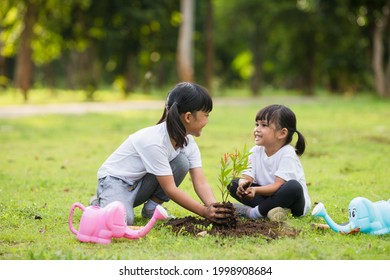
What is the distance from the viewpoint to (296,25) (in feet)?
102

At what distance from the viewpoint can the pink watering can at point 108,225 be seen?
443 centimetres

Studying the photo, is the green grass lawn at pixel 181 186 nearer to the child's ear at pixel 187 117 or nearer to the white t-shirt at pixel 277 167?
the white t-shirt at pixel 277 167

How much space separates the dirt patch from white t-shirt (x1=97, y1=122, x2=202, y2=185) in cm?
42

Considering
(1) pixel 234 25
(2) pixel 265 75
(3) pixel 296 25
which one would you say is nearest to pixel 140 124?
(3) pixel 296 25

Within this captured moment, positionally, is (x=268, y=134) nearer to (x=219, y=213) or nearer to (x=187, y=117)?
(x=187, y=117)

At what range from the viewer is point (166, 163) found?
4.94 metres

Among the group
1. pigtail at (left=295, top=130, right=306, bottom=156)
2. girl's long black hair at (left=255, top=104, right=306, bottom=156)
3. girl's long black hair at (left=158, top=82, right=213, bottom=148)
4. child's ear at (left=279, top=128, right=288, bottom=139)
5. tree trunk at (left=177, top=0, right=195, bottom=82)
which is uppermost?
tree trunk at (left=177, top=0, right=195, bottom=82)

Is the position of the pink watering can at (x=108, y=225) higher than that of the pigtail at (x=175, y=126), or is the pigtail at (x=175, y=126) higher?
the pigtail at (x=175, y=126)

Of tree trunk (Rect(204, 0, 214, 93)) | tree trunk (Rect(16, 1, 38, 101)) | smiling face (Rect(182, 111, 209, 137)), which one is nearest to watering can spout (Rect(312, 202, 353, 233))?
smiling face (Rect(182, 111, 209, 137))

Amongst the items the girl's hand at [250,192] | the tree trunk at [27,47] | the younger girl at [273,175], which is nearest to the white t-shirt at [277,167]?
the younger girl at [273,175]

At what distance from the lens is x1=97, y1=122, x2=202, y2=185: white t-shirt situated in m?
4.94

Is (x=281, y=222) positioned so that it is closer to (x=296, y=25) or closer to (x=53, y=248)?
(x=53, y=248)

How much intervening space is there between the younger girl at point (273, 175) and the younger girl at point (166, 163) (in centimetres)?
46

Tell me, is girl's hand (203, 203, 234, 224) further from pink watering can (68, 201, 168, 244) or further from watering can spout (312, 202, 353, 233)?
watering can spout (312, 202, 353, 233)
